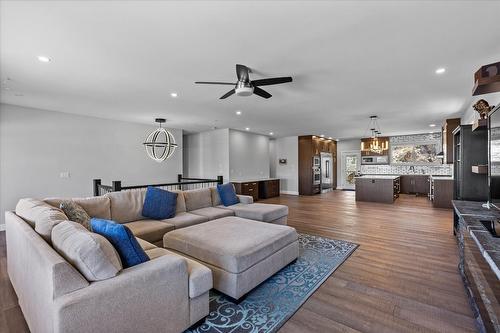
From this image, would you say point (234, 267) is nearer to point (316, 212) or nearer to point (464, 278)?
point (464, 278)

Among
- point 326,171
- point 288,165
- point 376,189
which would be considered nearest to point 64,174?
point 288,165

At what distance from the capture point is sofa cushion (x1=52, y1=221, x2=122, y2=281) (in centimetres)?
141

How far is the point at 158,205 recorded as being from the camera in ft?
11.8

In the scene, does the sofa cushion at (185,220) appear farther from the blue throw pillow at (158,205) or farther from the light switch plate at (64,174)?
the light switch plate at (64,174)

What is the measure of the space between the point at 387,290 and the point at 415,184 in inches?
362

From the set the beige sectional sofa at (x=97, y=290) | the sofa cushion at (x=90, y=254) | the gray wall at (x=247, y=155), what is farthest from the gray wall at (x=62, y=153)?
the sofa cushion at (x=90, y=254)

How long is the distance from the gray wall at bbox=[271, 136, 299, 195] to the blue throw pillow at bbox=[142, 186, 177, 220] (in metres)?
7.29

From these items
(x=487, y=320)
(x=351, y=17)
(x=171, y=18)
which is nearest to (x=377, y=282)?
(x=487, y=320)

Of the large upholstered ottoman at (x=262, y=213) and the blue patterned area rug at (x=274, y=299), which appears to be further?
the large upholstered ottoman at (x=262, y=213)

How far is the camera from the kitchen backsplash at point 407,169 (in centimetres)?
952

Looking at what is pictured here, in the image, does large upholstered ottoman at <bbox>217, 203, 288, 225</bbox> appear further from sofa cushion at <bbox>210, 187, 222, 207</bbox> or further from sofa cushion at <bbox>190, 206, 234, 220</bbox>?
sofa cushion at <bbox>210, 187, 222, 207</bbox>

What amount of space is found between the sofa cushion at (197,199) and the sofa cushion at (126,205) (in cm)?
79

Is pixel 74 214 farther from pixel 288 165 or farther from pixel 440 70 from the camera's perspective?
pixel 288 165

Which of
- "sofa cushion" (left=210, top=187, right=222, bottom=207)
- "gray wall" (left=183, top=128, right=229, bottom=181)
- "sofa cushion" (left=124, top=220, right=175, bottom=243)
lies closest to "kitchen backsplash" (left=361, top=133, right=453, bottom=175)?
"gray wall" (left=183, top=128, right=229, bottom=181)
